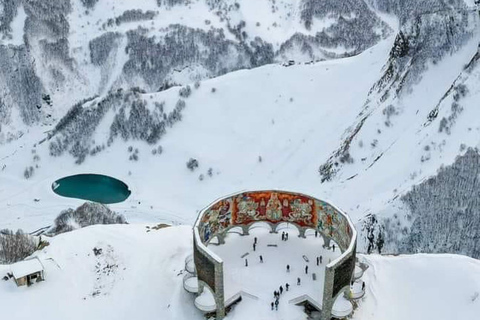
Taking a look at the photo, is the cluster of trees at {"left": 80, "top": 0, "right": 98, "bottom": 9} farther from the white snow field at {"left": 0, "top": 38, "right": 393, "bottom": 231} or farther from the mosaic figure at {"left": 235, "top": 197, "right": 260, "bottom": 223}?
the mosaic figure at {"left": 235, "top": 197, "right": 260, "bottom": 223}

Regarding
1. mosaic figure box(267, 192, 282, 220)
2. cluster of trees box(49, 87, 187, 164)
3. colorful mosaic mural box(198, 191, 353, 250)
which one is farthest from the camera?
cluster of trees box(49, 87, 187, 164)

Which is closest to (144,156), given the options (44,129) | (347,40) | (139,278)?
(44,129)

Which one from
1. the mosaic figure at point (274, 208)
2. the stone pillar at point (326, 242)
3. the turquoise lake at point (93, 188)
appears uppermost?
the mosaic figure at point (274, 208)

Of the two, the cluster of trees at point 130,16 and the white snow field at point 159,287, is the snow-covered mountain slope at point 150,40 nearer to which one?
the cluster of trees at point 130,16

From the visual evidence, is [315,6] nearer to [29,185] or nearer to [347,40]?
[347,40]

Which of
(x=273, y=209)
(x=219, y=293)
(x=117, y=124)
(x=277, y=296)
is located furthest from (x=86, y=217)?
(x=277, y=296)

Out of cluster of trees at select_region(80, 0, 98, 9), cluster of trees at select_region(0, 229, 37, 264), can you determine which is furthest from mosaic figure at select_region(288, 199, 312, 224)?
cluster of trees at select_region(80, 0, 98, 9)

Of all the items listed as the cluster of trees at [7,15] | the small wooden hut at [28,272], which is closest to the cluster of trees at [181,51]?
the cluster of trees at [7,15]
